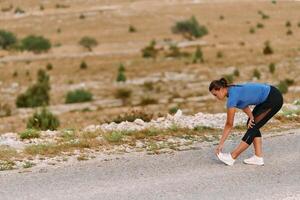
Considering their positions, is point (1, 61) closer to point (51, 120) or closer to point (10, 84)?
point (10, 84)

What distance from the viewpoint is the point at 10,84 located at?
3412 centimetres

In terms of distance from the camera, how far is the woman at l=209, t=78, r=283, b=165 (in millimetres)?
9430

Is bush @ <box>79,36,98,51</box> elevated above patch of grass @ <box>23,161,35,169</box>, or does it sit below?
below

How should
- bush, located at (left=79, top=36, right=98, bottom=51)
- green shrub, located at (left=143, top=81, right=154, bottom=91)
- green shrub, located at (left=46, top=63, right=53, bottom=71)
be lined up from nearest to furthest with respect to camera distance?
1. green shrub, located at (left=143, top=81, right=154, bottom=91)
2. green shrub, located at (left=46, top=63, right=53, bottom=71)
3. bush, located at (left=79, top=36, right=98, bottom=51)

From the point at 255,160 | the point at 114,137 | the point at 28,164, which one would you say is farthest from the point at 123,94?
the point at 255,160

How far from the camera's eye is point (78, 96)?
28.8 metres

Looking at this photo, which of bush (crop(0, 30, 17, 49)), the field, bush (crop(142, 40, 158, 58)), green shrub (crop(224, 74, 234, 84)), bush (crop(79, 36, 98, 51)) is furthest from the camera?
bush (crop(0, 30, 17, 49))

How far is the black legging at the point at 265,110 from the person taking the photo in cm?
982

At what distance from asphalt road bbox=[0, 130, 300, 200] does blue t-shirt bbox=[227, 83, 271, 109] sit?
110cm

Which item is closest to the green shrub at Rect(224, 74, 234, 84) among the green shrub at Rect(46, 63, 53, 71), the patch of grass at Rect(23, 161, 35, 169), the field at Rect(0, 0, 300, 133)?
the field at Rect(0, 0, 300, 133)

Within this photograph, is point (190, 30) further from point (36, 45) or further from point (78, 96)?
point (78, 96)

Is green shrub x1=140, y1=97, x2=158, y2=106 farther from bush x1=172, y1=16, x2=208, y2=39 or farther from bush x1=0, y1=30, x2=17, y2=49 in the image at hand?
bush x1=0, y1=30, x2=17, y2=49

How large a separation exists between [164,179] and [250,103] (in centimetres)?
182

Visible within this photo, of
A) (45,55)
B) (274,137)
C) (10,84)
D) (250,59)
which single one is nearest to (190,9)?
(45,55)
